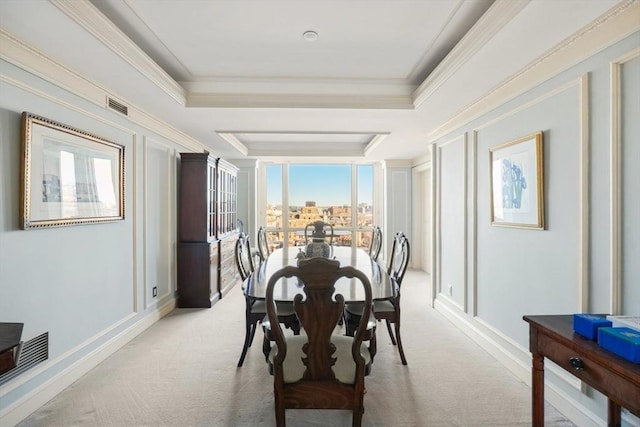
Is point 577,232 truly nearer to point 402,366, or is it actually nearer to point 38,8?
point 402,366

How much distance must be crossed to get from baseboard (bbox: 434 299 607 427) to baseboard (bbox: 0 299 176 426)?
3.31 metres

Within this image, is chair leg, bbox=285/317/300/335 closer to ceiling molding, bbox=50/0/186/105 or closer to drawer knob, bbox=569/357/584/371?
drawer knob, bbox=569/357/584/371

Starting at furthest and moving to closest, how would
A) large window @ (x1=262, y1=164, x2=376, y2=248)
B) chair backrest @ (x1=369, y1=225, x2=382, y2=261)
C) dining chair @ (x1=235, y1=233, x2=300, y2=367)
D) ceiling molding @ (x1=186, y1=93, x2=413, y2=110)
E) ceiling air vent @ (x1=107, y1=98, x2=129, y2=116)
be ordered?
large window @ (x1=262, y1=164, x2=376, y2=248), chair backrest @ (x1=369, y1=225, x2=382, y2=261), ceiling molding @ (x1=186, y1=93, x2=413, y2=110), ceiling air vent @ (x1=107, y1=98, x2=129, y2=116), dining chair @ (x1=235, y1=233, x2=300, y2=367)

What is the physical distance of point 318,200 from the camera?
23.5 feet

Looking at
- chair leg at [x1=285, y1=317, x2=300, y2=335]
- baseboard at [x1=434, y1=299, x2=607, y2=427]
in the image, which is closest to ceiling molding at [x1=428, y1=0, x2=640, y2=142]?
baseboard at [x1=434, y1=299, x2=607, y2=427]

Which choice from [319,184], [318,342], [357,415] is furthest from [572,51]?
[319,184]

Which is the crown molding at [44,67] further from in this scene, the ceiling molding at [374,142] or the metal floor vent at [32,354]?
the ceiling molding at [374,142]

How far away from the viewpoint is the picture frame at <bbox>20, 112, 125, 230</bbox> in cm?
201

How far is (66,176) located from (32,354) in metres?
1.20

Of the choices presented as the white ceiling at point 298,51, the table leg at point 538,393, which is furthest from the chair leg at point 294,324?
the white ceiling at point 298,51

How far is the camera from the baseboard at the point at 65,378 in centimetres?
190

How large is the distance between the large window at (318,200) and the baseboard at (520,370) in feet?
11.8

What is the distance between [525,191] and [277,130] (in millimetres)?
2922

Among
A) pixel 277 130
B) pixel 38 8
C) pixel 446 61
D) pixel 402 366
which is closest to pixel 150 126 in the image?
pixel 277 130
